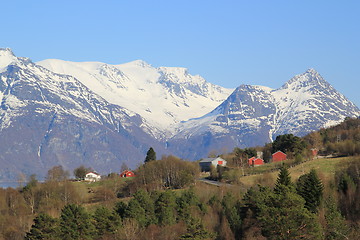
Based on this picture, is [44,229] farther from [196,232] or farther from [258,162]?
[258,162]

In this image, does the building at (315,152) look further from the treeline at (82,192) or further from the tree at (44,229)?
the tree at (44,229)

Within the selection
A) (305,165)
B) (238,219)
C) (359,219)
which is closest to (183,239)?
(238,219)

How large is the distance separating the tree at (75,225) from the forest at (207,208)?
149mm

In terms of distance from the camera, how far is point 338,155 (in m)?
163

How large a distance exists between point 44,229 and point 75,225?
4.51 meters

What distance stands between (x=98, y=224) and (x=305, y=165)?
57.8m

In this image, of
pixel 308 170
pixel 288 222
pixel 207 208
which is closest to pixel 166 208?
pixel 207 208

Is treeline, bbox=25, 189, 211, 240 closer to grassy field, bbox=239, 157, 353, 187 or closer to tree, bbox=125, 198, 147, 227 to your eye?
tree, bbox=125, 198, 147, 227

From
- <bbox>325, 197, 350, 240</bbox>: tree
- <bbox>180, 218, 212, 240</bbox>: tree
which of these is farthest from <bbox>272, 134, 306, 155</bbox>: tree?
<bbox>180, 218, 212, 240</bbox>: tree

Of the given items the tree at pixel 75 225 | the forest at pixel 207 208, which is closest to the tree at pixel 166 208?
the forest at pixel 207 208

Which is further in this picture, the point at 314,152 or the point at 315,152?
the point at 315,152

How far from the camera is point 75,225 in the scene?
10681 cm

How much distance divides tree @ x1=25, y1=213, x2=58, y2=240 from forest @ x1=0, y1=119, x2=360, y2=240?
0.47 ft

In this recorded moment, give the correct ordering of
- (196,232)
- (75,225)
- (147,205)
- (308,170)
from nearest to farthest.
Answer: (196,232) < (75,225) < (147,205) < (308,170)
